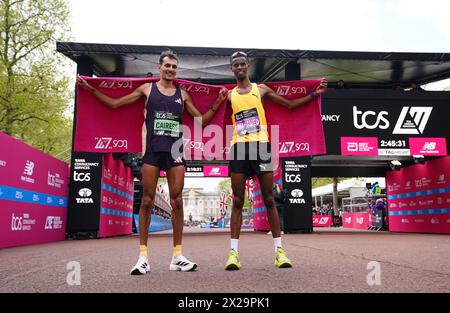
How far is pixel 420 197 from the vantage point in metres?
13.6

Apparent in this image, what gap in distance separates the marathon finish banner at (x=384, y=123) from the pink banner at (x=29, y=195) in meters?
7.91

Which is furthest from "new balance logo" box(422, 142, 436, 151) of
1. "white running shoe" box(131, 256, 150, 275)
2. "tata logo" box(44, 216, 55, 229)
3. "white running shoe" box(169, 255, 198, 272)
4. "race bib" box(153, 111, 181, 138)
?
"tata logo" box(44, 216, 55, 229)

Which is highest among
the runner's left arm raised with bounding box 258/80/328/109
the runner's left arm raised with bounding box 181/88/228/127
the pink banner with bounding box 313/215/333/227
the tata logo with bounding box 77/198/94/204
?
the runner's left arm raised with bounding box 258/80/328/109

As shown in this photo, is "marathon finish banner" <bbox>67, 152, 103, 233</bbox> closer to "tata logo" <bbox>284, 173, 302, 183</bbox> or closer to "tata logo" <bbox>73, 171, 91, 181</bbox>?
"tata logo" <bbox>73, 171, 91, 181</bbox>

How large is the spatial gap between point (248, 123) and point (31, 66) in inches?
655

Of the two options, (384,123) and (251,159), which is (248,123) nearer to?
(251,159)

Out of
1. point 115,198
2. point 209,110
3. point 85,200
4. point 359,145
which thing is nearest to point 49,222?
point 85,200

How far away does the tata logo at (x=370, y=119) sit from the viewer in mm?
11492

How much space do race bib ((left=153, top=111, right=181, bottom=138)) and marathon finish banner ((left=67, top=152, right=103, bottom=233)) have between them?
23.3 feet

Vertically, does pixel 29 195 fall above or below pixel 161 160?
below

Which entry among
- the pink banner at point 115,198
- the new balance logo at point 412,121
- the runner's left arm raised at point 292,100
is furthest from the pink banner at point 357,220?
the runner's left arm raised at point 292,100

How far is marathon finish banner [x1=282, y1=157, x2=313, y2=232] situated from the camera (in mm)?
11148

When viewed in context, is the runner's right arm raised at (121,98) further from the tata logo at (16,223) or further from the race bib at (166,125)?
the tata logo at (16,223)
